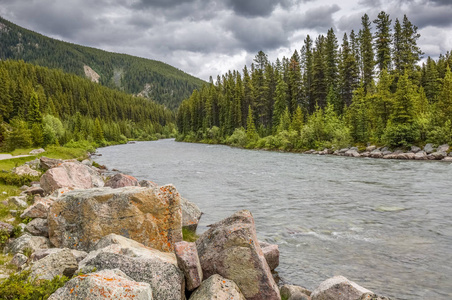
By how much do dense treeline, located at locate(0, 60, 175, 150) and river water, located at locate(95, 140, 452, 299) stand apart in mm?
45015

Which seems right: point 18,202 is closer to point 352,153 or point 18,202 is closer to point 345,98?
point 352,153

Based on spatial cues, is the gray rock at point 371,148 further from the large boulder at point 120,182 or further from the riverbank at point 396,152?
the large boulder at point 120,182

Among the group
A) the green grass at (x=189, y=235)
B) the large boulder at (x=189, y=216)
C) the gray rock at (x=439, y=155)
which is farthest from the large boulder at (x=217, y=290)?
the gray rock at (x=439, y=155)

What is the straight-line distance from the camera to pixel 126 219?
801 cm

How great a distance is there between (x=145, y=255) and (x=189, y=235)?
17.8ft

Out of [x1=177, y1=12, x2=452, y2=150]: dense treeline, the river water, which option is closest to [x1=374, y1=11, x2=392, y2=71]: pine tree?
[x1=177, y1=12, x2=452, y2=150]: dense treeline

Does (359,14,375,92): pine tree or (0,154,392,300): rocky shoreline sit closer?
(0,154,392,300): rocky shoreline

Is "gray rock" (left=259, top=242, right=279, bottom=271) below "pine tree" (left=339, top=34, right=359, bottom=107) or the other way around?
below

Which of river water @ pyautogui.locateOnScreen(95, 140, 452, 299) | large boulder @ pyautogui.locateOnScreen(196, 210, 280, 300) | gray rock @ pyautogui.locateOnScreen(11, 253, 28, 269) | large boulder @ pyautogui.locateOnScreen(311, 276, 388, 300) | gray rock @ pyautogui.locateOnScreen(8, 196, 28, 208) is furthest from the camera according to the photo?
gray rock @ pyautogui.locateOnScreen(8, 196, 28, 208)

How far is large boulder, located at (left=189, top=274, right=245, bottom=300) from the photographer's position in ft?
18.0

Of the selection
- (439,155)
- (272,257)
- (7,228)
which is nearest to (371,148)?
(439,155)

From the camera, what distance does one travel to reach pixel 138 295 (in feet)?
14.1

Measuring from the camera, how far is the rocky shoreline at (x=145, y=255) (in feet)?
17.6

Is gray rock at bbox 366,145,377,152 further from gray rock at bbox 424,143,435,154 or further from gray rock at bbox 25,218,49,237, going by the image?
gray rock at bbox 25,218,49,237
